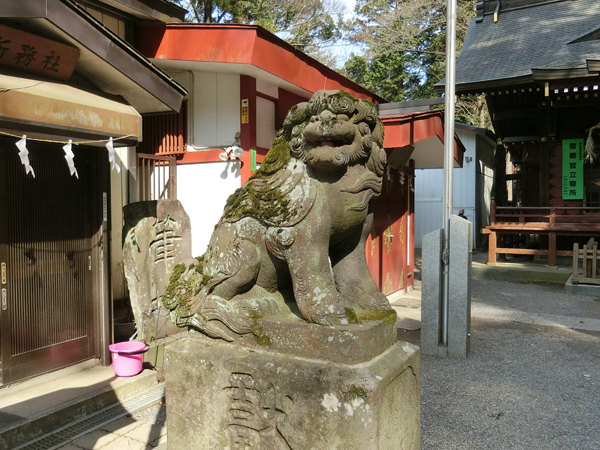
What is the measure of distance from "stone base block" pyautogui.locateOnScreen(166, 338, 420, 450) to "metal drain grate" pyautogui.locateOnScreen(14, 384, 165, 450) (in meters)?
1.67

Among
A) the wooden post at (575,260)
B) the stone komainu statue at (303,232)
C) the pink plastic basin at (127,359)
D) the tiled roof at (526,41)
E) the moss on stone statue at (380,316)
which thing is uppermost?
the tiled roof at (526,41)

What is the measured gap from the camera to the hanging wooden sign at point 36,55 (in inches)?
142

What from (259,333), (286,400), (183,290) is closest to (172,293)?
(183,290)

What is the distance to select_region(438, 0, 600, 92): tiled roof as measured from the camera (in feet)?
37.4

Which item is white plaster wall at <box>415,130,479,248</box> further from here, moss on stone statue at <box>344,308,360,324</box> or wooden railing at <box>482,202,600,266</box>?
moss on stone statue at <box>344,308,360,324</box>

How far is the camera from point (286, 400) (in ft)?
7.07

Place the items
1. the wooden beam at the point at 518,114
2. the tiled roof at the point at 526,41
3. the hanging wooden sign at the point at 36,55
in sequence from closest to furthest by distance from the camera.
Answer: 1. the hanging wooden sign at the point at 36,55
2. the tiled roof at the point at 526,41
3. the wooden beam at the point at 518,114

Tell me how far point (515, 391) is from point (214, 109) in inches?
197

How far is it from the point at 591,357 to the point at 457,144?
439 centimetres

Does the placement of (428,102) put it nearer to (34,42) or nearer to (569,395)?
(569,395)

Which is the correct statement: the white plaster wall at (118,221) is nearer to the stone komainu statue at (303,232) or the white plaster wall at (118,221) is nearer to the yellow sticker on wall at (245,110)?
the yellow sticker on wall at (245,110)

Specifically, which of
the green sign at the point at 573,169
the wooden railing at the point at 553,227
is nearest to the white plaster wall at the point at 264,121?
the wooden railing at the point at 553,227

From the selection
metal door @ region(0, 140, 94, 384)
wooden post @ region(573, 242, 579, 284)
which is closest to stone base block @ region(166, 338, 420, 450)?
metal door @ region(0, 140, 94, 384)

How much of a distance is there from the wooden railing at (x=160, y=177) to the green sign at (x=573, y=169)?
1048cm
